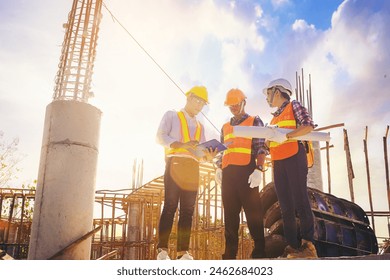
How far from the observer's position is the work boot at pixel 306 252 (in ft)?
13.3

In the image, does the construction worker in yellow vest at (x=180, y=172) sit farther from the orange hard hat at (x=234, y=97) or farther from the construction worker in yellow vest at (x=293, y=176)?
the construction worker in yellow vest at (x=293, y=176)

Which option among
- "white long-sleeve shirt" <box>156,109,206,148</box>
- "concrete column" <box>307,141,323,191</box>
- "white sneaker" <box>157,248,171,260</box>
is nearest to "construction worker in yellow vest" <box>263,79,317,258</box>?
"white long-sleeve shirt" <box>156,109,206,148</box>

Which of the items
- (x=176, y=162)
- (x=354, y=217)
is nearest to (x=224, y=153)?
(x=176, y=162)

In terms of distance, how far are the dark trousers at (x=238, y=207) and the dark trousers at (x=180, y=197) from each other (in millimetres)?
430

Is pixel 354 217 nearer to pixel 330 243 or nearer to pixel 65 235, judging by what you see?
pixel 330 243

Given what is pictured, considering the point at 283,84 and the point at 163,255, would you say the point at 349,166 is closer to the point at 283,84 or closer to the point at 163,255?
the point at 283,84

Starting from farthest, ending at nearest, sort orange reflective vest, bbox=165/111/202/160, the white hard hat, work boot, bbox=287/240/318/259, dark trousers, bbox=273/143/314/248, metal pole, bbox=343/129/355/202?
metal pole, bbox=343/129/355/202 < the white hard hat < orange reflective vest, bbox=165/111/202/160 < dark trousers, bbox=273/143/314/248 < work boot, bbox=287/240/318/259

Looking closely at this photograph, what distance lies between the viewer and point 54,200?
5.41 metres

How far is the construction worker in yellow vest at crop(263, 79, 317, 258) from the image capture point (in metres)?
4.16

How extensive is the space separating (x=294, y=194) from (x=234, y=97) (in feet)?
4.76

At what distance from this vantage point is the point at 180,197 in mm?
4523

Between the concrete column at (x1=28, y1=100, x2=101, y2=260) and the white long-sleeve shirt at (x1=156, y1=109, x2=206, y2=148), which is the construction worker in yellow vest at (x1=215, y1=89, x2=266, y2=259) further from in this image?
the concrete column at (x1=28, y1=100, x2=101, y2=260)

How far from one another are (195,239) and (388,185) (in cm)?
786

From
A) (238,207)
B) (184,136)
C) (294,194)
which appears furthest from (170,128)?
(294,194)
